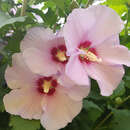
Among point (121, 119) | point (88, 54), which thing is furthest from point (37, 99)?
point (121, 119)

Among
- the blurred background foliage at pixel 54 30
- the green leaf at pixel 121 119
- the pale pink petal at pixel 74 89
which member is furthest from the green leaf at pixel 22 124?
the green leaf at pixel 121 119

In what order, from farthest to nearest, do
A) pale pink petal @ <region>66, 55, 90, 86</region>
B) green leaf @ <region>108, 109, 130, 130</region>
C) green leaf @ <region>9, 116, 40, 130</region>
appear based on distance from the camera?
green leaf @ <region>108, 109, 130, 130</region>, green leaf @ <region>9, 116, 40, 130</region>, pale pink petal @ <region>66, 55, 90, 86</region>

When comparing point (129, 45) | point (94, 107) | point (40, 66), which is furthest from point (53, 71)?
point (129, 45)

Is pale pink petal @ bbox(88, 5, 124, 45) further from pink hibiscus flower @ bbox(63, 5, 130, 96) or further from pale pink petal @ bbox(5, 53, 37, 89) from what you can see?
pale pink petal @ bbox(5, 53, 37, 89)

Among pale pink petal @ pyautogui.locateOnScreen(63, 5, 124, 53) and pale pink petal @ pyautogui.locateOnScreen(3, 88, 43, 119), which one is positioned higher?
pale pink petal @ pyautogui.locateOnScreen(63, 5, 124, 53)

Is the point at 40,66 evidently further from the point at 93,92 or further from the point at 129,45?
the point at 129,45

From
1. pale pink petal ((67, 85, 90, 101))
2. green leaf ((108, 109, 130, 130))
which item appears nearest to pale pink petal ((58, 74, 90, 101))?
pale pink petal ((67, 85, 90, 101))

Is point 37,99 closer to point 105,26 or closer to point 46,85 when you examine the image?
point 46,85

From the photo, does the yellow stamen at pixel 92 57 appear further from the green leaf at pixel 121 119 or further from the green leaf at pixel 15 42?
the green leaf at pixel 121 119
